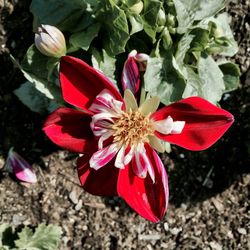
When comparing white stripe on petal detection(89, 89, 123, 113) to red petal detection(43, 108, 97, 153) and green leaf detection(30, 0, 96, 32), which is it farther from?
green leaf detection(30, 0, 96, 32)

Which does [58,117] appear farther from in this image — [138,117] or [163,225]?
[163,225]

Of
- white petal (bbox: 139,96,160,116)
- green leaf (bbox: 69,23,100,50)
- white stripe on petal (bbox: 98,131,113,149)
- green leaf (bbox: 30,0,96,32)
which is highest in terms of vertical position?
green leaf (bbox: 30,0,96,32)

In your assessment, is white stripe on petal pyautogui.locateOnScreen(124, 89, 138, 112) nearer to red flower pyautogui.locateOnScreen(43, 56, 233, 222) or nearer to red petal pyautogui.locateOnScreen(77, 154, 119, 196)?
red flower pyautogui.locateOnScreen(43, 56, 233, 222)

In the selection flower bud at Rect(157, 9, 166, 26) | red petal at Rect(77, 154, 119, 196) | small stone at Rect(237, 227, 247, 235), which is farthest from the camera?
small stone at Rect(237, 227, 247, 235)

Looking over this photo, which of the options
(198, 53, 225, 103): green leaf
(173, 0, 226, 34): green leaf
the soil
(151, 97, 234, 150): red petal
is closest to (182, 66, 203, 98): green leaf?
(198, 53, 225, 103): green leaf

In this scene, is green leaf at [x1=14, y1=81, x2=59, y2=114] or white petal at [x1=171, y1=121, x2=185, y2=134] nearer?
white petal at [x1=171, y1=121, x2=185, y2=134]

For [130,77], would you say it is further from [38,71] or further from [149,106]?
[38,71]

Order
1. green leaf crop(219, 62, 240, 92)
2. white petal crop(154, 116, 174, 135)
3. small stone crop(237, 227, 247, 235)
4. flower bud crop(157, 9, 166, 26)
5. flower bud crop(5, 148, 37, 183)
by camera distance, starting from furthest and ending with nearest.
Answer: small stone crop(237, 227, 247, 235) < flower bud crop(5, 148, 37, 183) < green leaf crop(219, 62, 240, 92) < flower bud crop(157, 9, 166, 26) < white petal crop(154, 116, 174, 135)

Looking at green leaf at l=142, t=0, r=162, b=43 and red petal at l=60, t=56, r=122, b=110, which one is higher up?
red petal at l=60, t=56, r=122, b=110

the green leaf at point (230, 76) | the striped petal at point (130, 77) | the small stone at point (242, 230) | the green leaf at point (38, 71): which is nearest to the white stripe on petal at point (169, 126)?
the striped petal at point (130, 77)
